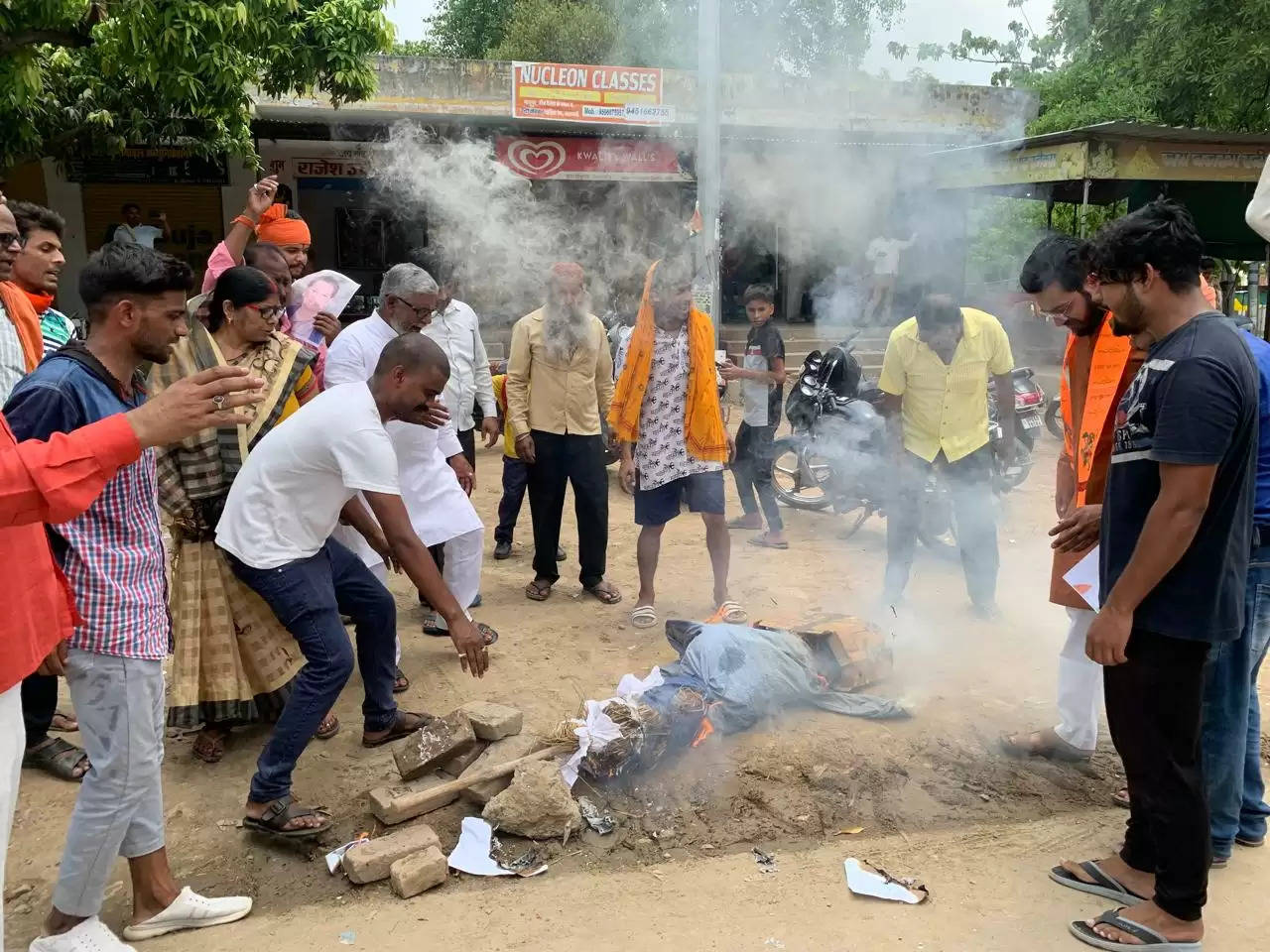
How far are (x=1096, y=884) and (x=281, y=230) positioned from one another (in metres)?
4.79

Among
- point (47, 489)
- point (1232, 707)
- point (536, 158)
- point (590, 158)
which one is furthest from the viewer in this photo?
point (590, 158)

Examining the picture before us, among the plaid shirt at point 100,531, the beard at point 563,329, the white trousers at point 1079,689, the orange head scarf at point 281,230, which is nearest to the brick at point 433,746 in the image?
the plaid shirt at point 100,531

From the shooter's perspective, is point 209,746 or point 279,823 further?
point 209,746

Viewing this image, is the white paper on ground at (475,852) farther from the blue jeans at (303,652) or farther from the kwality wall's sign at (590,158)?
the kwality wall's sign at (590,158)

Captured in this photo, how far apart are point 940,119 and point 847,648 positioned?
10.7 meters

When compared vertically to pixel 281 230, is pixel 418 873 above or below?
below

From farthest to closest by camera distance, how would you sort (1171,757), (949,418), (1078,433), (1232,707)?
(949,418) < (1078,433) < (1232,707) < (1171,757)

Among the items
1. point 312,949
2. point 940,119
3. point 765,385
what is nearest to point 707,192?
point 940,119

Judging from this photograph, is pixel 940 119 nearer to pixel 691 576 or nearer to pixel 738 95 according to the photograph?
pixel 738 95

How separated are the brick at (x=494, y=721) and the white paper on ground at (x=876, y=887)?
1.37 meters

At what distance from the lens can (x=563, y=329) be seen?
5500 mm

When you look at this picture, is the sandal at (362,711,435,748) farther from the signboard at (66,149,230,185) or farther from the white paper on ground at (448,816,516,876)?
the signboard at (66,149,230,185)

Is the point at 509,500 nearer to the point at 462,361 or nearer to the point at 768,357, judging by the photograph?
the point at 462,361

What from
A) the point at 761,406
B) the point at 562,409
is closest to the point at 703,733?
the point at 562,409
